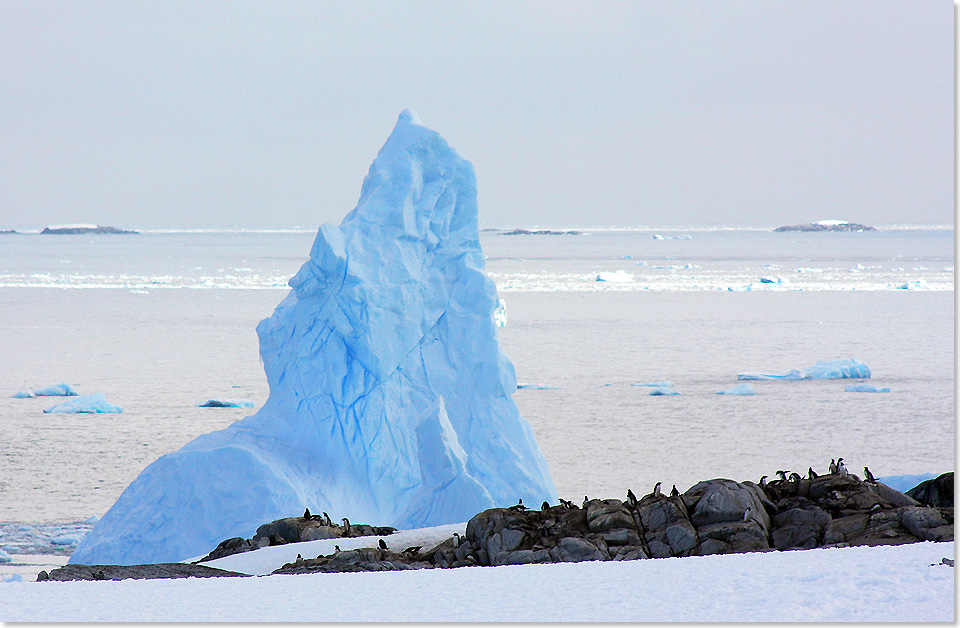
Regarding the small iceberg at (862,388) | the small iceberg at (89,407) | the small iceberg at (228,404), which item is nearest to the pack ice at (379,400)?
the small iceberg at (228,404)

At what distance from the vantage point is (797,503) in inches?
182

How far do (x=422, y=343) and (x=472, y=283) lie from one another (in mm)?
944

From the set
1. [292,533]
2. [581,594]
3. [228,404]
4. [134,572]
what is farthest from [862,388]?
[581,594]

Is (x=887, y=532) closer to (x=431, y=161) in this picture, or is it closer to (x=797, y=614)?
(x=797, y=614)

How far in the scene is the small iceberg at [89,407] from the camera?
15.6 metres

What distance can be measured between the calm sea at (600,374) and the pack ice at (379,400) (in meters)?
2.24

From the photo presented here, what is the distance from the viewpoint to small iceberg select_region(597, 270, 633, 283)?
4803cm

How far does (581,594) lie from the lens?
112 inches

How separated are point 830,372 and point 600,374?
5.02m

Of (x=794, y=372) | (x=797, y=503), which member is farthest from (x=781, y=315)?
(x=797, y=503)

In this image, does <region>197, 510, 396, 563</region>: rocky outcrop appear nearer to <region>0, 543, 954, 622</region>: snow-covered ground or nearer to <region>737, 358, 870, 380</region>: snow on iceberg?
<region>0, 543, 954, 622</region>: snow-covered ground

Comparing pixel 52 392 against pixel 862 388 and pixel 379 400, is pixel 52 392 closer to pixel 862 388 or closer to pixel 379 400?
pixel 379 400

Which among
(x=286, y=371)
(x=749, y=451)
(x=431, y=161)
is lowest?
(x=749, y=451)

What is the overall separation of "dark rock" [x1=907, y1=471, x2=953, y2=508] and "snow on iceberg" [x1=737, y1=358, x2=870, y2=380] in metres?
14.9
